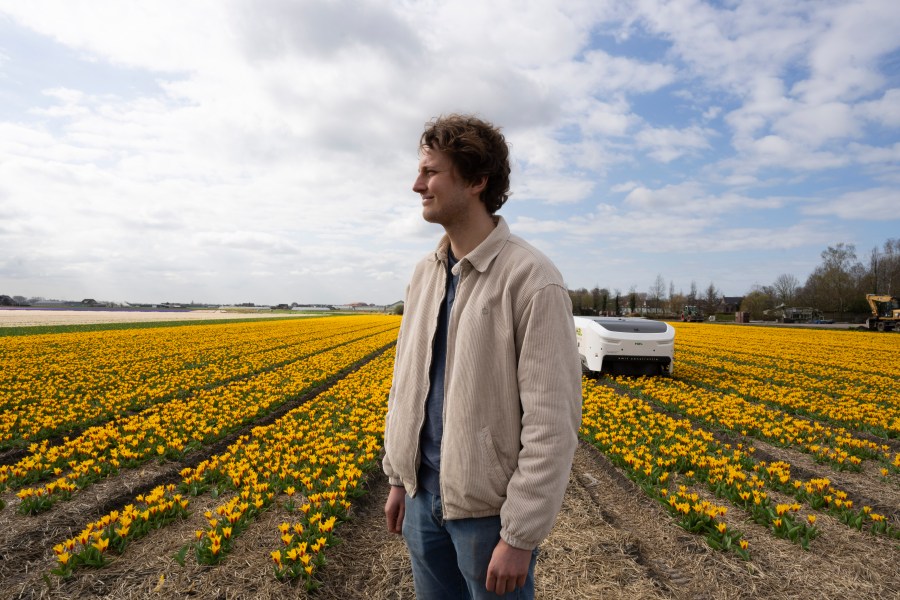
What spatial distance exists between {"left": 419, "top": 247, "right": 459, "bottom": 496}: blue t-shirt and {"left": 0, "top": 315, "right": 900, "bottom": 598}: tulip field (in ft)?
7.88

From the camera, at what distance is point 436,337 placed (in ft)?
6.70

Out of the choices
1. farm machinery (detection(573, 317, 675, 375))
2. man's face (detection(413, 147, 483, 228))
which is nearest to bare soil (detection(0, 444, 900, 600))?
man's face (detection(413, 147, 483, 228))

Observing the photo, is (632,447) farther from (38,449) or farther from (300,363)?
(300,363)

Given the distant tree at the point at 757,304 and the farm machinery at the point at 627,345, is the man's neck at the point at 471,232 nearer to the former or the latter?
the farm machinery at the point at 627,345

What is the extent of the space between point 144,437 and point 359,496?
410 centimetres

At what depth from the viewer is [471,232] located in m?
1.97

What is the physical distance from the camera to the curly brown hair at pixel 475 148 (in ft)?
6.17

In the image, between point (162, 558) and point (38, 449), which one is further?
point (38, 449)

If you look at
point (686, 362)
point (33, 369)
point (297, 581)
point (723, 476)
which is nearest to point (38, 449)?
point (297, 581)

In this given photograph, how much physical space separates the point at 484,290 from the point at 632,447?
631cm

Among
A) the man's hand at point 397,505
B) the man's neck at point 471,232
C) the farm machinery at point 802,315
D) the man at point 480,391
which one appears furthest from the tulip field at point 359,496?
the farm machinery at point 802,315

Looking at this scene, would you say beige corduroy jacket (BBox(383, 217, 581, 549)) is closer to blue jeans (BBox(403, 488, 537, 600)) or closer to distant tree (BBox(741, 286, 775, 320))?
blue jeans (BBox(403, 488, 537, 600))

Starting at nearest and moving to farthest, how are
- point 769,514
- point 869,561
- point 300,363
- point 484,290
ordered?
point 484,290
point 869,561
point 769,514
point 300,363

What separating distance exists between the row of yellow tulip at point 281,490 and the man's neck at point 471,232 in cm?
308
